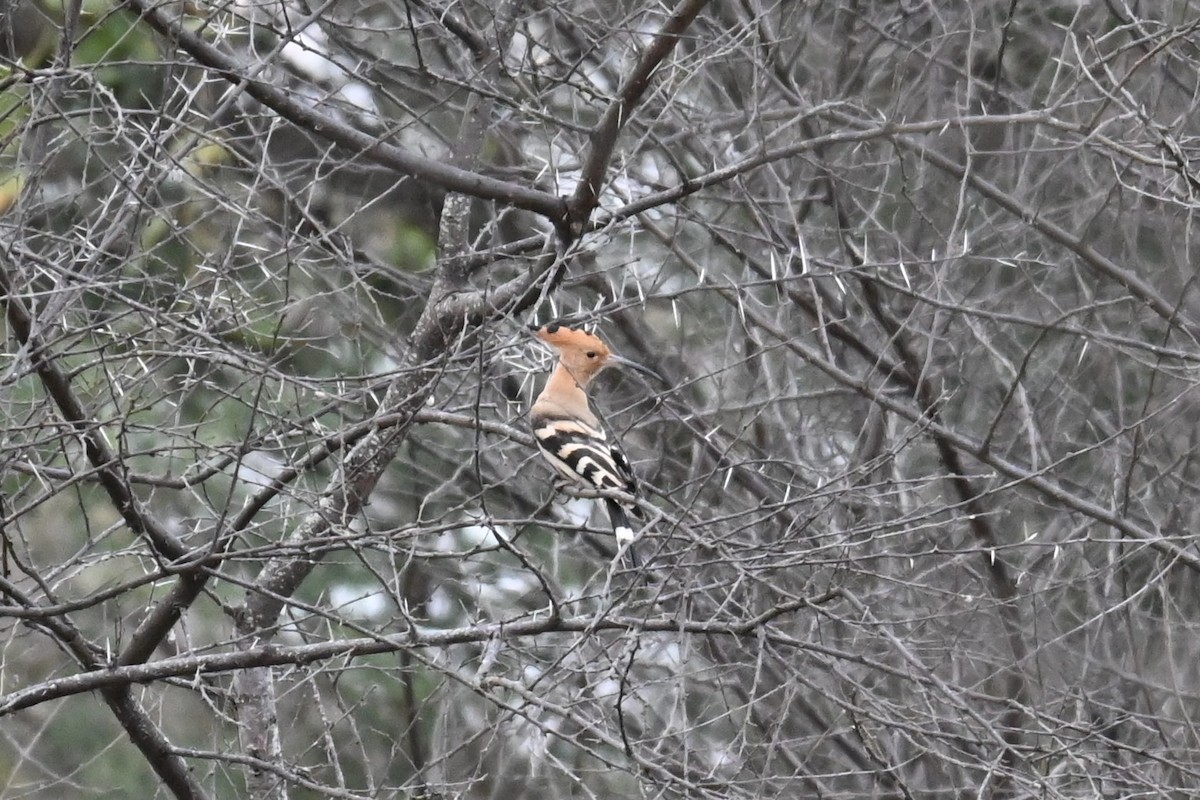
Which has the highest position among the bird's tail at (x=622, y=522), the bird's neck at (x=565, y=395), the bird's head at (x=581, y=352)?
the bird's head at (x=581, y=352)

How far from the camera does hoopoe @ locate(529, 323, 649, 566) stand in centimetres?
587

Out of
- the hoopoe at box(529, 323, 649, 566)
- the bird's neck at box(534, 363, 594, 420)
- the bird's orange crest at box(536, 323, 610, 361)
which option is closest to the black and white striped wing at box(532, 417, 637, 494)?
the hoopoe at box(529, 323, 649, 566)

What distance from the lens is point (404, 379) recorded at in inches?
244

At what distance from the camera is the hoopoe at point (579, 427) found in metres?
5.87

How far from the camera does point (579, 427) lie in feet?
21.8

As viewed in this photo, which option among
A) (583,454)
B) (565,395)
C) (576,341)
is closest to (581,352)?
(576,341)

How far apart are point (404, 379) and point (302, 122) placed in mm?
1104

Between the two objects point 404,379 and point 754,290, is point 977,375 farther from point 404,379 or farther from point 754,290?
point 404,379

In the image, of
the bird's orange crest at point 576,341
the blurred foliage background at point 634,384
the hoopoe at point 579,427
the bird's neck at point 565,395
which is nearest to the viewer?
the blurred foliage background at point 634,384

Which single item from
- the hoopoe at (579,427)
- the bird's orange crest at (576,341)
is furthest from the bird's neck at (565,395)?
the bird's orange crest at (576,341)

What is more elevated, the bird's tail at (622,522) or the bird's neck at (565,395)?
the bird's neck at (565,395)

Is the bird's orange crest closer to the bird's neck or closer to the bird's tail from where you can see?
the bird's neck

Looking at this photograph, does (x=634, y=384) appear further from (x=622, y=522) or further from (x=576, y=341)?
(x=622, y=522)

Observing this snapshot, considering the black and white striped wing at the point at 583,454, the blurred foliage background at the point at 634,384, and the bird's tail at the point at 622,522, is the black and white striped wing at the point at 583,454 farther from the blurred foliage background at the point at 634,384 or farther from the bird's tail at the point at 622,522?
the blurred foliage background at the point at 634,384
